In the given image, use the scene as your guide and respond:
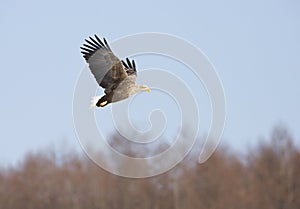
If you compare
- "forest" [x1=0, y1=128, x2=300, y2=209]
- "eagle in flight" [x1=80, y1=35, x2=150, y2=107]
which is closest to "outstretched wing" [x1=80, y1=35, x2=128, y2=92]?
"eagle in flight" [x1=80, y1=35, x2=150, y2=107]

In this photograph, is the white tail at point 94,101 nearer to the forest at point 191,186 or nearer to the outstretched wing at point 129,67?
the outstretched wing at point 129,67

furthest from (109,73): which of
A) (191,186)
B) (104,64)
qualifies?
(191,186)

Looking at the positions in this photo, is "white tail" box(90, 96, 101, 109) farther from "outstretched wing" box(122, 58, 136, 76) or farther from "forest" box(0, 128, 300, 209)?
"forest" box(0, 128, 300, 209)

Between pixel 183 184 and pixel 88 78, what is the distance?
27.5 meters

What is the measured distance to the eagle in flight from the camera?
19.3 meters

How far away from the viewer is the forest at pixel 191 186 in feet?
148

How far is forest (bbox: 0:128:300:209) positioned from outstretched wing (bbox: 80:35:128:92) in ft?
81.2

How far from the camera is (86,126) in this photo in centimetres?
2161

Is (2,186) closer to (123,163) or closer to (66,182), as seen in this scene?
(66,182)

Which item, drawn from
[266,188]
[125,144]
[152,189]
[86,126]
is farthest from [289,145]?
[86,126]

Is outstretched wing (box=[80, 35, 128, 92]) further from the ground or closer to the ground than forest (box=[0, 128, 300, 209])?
closer to the ground

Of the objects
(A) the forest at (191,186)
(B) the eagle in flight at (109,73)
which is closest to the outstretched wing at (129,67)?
(B) the eagle in flight at (109,73)

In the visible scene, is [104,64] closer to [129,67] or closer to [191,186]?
[129,67]

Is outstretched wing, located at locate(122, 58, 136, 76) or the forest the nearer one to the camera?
outstretched wing, located at locate(122, 58, 136, 76)
